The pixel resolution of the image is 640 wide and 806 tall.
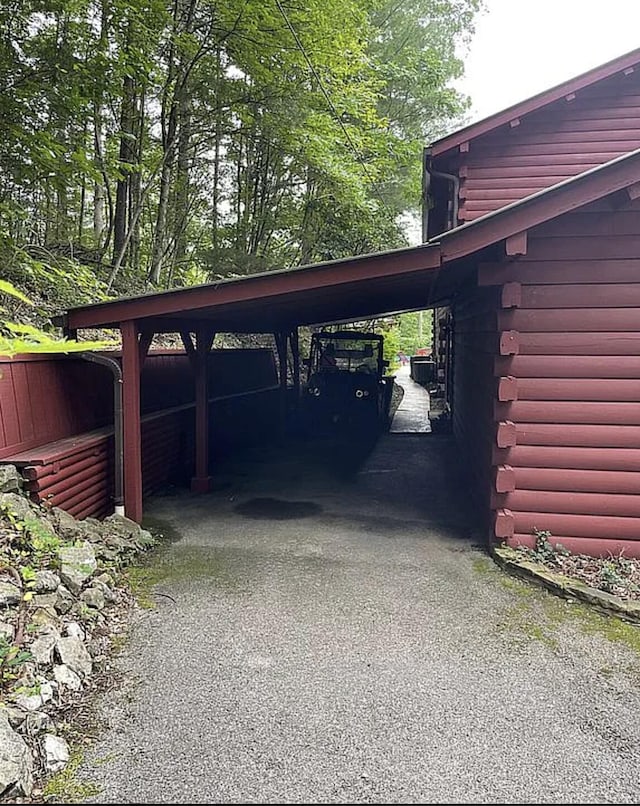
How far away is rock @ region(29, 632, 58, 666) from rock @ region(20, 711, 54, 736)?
320mm

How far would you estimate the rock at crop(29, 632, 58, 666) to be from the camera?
2900 mm

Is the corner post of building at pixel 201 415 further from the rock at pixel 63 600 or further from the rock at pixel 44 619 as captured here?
the rock at pixel 44 619

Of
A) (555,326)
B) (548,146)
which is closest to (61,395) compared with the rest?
(555,326)

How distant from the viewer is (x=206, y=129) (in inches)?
452

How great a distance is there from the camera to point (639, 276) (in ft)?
15.2

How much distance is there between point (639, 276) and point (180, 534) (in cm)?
468

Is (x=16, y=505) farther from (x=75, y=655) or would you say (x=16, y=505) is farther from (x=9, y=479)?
(x=75, y=655)

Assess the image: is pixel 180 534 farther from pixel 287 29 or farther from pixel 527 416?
pixel 287 29

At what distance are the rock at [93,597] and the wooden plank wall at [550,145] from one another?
20.6 feet

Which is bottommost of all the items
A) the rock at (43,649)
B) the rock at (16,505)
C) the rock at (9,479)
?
the rock at (43,649)

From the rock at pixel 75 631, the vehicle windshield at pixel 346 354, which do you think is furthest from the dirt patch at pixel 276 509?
the vehicle windshield at pixel 346 354

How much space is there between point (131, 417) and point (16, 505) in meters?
1.58

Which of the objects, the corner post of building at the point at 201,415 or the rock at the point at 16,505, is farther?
the corner post of building at the point at 201,415

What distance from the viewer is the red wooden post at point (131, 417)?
5488 mm
